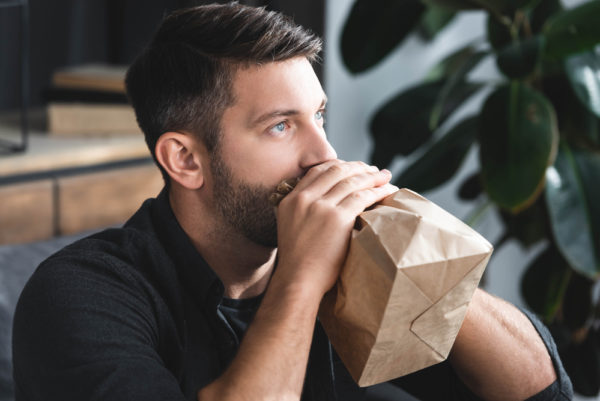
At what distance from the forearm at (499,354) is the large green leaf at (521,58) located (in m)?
0.70

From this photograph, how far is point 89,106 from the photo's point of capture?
1886 mm

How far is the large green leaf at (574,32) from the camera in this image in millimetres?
1635

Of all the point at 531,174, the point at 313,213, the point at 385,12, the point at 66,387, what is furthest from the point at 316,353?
the point at 385,12

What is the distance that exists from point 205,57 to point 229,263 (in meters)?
0.33

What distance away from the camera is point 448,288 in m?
0.84

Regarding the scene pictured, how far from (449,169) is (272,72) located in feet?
3.17

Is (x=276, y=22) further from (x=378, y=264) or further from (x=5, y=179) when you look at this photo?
(x=5, y=179)

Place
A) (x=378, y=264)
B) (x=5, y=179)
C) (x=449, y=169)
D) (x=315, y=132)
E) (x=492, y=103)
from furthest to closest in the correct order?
(x=449, y=169)
(x=492, y=103)
(x=5, y=179)
(x=315, y=132)
(x=378, y=264)

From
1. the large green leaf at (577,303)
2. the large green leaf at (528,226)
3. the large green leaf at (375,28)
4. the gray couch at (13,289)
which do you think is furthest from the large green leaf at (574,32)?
the gray couch at (13,289)

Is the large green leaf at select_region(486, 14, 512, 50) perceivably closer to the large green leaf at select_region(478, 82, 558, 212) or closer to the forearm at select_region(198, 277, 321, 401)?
the large green leaf at select_region(478, 82, 558, 212)

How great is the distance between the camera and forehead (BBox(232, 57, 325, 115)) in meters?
1.08

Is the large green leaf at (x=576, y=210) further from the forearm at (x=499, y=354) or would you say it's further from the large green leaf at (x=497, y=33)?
the forearm at (x=499, y=354)

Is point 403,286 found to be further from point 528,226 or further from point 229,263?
point 528,226

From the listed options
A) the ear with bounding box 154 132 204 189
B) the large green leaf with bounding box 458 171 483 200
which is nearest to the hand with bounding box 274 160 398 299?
the ear with bounding box 154 132 204 189
